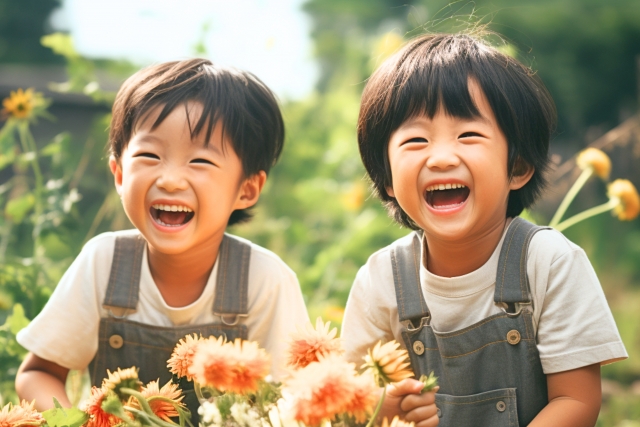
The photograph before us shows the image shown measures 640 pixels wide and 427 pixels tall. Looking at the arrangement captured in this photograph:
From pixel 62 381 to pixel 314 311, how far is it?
100cm

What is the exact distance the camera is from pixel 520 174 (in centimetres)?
164

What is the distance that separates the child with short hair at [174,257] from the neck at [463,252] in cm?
36

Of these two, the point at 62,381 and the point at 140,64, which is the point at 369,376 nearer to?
the point at 62,381

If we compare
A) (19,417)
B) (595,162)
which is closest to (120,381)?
(19,417)

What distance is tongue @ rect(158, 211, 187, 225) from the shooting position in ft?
5.66

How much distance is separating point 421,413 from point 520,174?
574mm

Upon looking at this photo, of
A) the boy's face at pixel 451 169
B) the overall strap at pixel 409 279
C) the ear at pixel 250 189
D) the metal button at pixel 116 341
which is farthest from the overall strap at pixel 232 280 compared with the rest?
the boy's face at pixel 451 169

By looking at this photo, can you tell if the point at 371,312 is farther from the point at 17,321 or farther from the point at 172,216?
the point at 17,321

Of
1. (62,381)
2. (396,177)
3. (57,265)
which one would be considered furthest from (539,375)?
(57,265)

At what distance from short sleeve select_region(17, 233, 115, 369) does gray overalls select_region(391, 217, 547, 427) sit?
0.70 metres

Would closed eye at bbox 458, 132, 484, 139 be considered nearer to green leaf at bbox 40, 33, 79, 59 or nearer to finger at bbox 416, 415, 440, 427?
finger at bbox 416, 415, 440, 427

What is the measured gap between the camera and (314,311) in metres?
2.67

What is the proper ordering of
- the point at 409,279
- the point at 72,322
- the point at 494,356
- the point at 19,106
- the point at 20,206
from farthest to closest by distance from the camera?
1. the point at 19,106
2. the point at 20,206
3. the point at 72,322
4. the point at 409,279
5. the point at 494,356

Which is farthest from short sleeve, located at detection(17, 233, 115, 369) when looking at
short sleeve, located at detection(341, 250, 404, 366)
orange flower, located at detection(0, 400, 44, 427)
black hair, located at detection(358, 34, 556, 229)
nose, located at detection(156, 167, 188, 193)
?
black hair, located at detection(358, 34, 556, 229)
